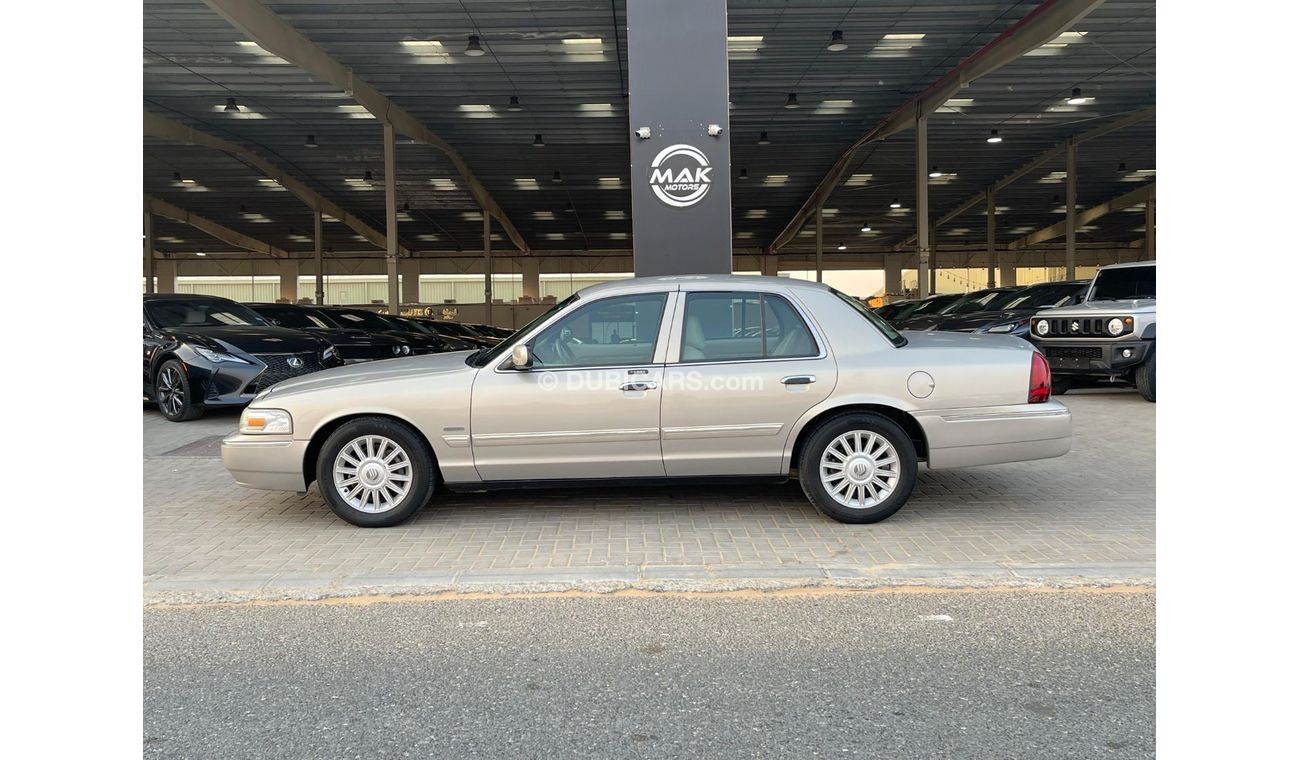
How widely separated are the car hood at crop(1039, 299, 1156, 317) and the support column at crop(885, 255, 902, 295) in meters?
44.9

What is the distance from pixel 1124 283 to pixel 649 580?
34.1ft

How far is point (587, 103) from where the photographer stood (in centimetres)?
2280

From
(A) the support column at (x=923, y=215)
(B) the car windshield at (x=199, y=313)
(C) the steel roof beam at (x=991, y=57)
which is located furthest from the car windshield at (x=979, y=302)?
(B) the car windshield at (x=199, y=313)

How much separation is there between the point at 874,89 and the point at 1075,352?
1267 cm

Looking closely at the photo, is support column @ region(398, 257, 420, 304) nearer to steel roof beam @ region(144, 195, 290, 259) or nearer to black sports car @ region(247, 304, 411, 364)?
steel roof beam @ region(144, 195, 290, 259)

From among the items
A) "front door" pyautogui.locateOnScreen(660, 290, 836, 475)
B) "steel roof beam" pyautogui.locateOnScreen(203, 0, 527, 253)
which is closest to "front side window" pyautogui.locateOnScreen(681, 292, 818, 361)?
"front door" pyautogui.locateOnScreen(660, 290, 836, 475)

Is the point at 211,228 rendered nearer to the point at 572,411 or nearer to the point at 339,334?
the point at 339,334

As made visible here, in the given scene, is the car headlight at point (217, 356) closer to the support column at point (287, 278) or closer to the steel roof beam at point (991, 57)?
the steel roof beam at point (991, 57)

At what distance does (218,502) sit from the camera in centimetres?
652

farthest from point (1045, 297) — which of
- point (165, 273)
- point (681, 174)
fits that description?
point (165, 273)

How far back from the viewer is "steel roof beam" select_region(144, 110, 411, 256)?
77.8 ft

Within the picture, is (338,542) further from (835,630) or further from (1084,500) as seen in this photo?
(1084,500)

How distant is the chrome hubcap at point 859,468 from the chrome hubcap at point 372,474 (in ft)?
8.68

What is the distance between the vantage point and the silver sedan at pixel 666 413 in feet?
17.9
